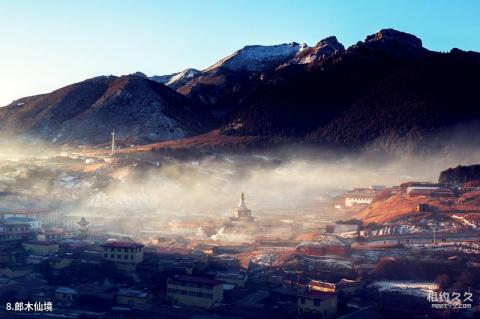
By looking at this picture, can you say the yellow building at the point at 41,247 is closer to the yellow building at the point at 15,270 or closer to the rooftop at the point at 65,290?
the yellow building at the point at 15,270

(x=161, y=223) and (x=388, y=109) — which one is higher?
(x=388, y=109)

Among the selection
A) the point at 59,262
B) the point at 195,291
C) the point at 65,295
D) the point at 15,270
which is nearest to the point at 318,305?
the point at 195,291

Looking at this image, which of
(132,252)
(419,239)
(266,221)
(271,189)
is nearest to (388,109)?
(271,189)

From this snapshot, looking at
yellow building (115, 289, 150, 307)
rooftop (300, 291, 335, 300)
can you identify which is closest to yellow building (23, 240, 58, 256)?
yellow building (115, 289, 150, 307)

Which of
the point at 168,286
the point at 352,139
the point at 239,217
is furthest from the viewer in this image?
the point at 352,139

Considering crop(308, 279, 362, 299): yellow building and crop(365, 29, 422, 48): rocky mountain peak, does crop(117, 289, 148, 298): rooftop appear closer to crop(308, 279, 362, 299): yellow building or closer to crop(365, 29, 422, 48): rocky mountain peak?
crop(308, 279, 362, 299): yellow building

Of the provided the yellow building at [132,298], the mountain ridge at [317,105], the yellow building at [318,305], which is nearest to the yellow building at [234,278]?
the yellow building at [132,298]

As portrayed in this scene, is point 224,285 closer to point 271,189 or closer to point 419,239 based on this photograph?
point 419,239
